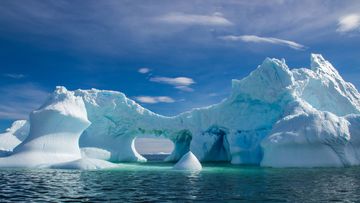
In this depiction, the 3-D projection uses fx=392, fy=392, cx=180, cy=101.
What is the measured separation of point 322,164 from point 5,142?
35.1 meters

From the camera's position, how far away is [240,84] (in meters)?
43.4

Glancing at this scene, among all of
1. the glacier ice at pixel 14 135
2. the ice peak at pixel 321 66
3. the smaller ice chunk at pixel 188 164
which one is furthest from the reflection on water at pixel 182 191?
the glacier ice at pixel 14 135

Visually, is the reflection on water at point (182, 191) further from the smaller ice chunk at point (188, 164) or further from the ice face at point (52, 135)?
the ice face at point (52, 135)

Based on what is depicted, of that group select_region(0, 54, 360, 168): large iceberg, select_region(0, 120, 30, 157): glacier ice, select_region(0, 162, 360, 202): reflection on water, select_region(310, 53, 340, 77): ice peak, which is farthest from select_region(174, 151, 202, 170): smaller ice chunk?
select_region(0, 120, 30, 157): glacier ice

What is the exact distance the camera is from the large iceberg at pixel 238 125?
32469mm

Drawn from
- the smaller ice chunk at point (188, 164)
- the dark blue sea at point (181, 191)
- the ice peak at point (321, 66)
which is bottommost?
the dark blue sea at point (181, 191)

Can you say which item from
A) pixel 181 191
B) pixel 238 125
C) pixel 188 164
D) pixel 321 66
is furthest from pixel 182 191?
pixel 321 66

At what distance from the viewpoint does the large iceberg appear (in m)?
32.5

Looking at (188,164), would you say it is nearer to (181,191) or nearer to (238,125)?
(181,191)

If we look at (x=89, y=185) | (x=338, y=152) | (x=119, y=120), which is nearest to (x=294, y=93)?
(x=338, y=152)

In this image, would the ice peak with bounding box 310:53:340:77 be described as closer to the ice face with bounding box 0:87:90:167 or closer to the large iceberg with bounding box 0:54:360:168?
the large iceberg with bounding box 0:54:360:168

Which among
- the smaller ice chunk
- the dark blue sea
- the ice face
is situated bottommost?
the dark blue sea

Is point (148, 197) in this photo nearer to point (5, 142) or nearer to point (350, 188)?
point (350, 188)

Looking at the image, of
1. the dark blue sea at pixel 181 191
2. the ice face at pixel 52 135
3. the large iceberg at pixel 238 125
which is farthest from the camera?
the large iceberg at pixel 238 125
